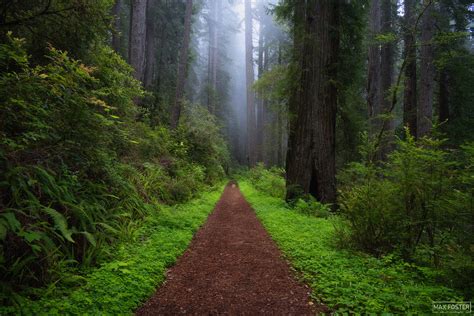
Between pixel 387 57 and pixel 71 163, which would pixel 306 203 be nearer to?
pixel 71 163

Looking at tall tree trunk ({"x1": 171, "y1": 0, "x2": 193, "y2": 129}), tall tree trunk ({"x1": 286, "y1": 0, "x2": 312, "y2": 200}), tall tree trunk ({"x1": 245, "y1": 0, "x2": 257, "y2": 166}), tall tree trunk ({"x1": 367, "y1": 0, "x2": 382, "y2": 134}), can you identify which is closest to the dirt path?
tall tree trunk ({"x1": 286, "y1": 0, "x2": 312, "y2": 200})

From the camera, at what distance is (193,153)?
15.2 metres

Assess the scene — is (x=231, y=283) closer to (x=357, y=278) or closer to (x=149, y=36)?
(x=357, y=278)

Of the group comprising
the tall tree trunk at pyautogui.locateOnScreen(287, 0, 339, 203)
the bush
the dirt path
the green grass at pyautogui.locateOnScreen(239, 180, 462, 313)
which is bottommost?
the dirt path

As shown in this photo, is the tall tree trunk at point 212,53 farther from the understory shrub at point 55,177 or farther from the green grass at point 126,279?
the green grass at point 126,279

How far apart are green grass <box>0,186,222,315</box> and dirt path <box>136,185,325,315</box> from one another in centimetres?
17

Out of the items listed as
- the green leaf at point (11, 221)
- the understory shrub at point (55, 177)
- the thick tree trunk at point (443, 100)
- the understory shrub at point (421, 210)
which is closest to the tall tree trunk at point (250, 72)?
the thick tree trunk at point (443, 100)

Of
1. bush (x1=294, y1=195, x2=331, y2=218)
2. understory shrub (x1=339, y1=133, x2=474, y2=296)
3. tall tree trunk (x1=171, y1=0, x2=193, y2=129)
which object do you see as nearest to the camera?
understory shrub (x1=339, y1=133, x2=474, y2=296)

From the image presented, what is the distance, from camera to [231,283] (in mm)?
3744

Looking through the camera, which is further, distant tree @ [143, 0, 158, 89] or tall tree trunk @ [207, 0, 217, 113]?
tall tree trunk @ [207, 0, 217, 113]

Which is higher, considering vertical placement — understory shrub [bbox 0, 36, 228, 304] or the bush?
understory shrub [bbox 0, 36, 228, 304]

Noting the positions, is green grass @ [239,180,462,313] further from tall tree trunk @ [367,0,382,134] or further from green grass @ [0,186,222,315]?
tall tree trunk @ [367,0,382,134]

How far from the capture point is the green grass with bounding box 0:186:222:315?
2689 mm

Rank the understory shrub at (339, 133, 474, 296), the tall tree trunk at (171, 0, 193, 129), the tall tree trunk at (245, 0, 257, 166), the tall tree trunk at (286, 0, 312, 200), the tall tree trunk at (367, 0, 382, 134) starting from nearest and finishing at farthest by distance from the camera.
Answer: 1. the understory shrub at (339, 133, 474, 296)
2. the tall tree trunk at (286, 0, 312, 200)
3. the tall tree trunk at (367, 0, 382, 134)
4. the tall tree trunk at (171, 0, 193, 129)
5. the tall tree trunk at (245, 0, 257, 166)
